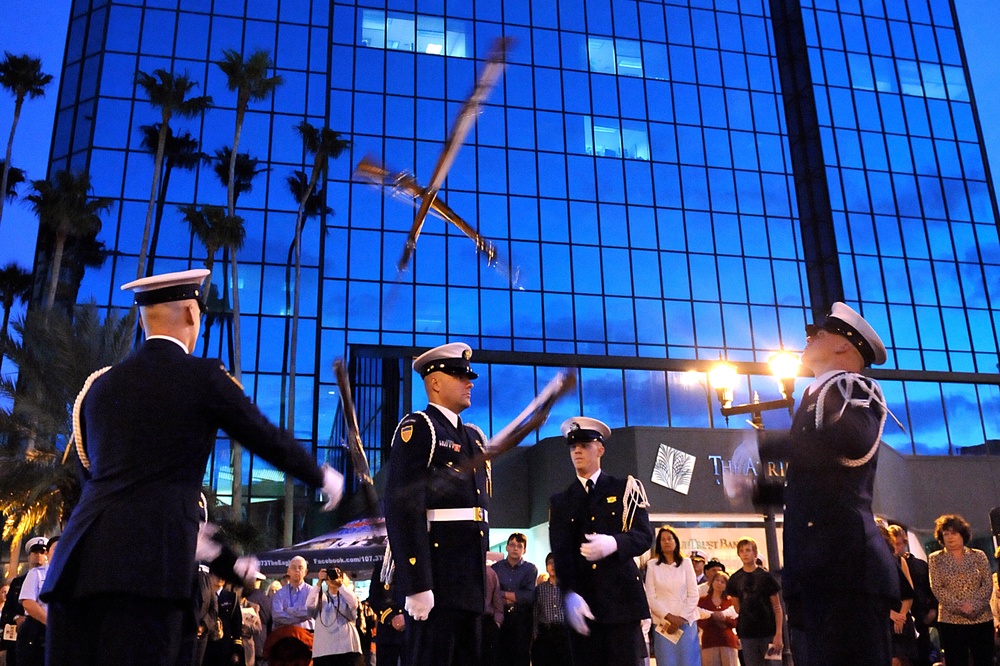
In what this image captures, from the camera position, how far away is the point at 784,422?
1257 inches

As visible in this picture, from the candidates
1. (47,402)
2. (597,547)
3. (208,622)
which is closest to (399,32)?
(47,402)

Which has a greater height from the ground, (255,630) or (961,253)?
(961,253)

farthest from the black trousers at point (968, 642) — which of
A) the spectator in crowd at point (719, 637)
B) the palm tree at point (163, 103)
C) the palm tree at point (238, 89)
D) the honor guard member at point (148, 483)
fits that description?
the palm tree at point (163, 103)

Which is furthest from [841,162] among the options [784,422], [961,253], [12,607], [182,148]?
[12,607]

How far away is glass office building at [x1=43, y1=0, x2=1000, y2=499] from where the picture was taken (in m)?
33.4

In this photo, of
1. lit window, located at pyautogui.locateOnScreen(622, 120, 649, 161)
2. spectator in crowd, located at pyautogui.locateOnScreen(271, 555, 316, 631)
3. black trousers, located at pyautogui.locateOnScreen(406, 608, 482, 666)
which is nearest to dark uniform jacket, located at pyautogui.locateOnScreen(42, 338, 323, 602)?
black trousers, located at pyautogui.locateOnScreen(406, 608, 482, 666)

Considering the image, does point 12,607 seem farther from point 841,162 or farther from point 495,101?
point 841,162

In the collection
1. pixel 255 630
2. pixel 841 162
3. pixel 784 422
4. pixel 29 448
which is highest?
pixel 841 162

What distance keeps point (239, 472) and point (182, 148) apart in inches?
506

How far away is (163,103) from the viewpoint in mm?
33688

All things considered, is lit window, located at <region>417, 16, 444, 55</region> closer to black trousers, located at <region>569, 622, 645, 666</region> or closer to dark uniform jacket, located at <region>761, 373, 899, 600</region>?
black trousers, located at <region>569, 622, 645, 666</region>

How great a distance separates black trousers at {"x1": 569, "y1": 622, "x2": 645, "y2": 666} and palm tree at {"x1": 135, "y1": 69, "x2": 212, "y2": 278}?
30378 millimetres

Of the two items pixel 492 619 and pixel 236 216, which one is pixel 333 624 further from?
pixel 236 216

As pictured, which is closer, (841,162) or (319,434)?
(319,434)
